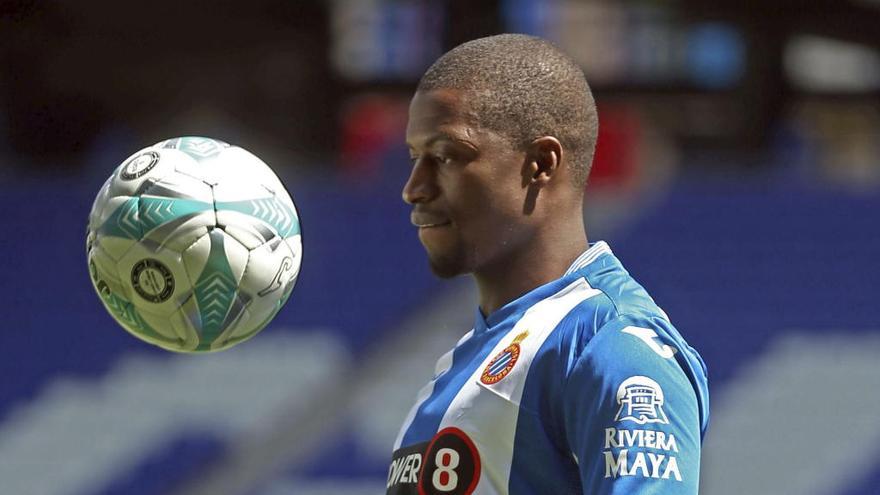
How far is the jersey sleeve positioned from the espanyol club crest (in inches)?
7.1

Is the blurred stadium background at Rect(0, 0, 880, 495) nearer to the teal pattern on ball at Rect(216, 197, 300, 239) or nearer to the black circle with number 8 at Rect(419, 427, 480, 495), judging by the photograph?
the teal pattern on ball at Rect(216, 197, 300, 239)

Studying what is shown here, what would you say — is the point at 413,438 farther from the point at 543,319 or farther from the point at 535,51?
the point at 535,51

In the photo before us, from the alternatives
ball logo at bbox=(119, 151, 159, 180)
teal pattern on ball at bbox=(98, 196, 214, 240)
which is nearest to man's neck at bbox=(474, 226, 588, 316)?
teal pattern on ball at bbox=(98, 196, 214, 240)

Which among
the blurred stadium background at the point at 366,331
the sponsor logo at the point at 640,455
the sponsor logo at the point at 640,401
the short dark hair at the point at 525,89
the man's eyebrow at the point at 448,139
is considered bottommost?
the sponsor logo at the point at 640,455

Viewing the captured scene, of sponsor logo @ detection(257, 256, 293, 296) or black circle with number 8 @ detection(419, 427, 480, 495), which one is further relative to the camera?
sponsor logo @ detection(257, 256, 293, 296)

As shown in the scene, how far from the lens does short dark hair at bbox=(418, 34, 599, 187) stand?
2.70 metres

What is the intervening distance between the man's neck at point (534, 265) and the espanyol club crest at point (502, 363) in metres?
0.18

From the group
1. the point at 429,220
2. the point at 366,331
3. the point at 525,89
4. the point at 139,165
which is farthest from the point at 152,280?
the point at 366,331

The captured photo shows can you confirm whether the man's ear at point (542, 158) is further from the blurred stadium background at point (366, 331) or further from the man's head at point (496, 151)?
the blurred stadium background at point (366, 331)

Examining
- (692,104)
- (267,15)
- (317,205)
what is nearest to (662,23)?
(692,104)

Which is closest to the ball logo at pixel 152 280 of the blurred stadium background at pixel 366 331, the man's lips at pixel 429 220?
the man's lips at pixel 429 220

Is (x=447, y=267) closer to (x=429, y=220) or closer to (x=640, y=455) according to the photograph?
(x=429, y=220)

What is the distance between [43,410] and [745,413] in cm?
410

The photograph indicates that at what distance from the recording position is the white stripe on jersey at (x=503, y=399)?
97.2 inches
